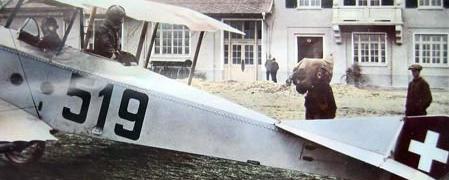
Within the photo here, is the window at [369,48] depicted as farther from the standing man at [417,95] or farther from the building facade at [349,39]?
the standing man at [417,95]

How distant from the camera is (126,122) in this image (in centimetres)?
229

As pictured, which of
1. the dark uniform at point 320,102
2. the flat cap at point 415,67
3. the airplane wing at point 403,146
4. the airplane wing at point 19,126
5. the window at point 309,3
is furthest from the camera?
the window at point 309,3

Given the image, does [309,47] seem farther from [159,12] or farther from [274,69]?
[159,12]

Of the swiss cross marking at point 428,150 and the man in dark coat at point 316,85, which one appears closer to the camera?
the swiss cross marking at point 428,150

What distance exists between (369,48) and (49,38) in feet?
5.00

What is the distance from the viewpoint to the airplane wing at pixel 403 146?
1854 millimetres

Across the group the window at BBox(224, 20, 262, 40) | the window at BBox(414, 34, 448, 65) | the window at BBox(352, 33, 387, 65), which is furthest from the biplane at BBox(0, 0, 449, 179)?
the window at BBox(352, 33, 387, 65)

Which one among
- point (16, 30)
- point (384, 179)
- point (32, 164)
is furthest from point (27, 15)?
point (384, 179)

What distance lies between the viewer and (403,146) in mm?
1865

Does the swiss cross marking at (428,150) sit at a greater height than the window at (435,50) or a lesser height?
lesser

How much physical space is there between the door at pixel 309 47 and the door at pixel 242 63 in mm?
245

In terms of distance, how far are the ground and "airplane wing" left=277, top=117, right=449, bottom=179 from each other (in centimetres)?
39

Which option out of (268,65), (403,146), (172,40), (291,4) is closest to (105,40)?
(172,40)

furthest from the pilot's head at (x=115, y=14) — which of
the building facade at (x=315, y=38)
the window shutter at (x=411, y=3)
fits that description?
the window shutter at (x=411, y=3)
